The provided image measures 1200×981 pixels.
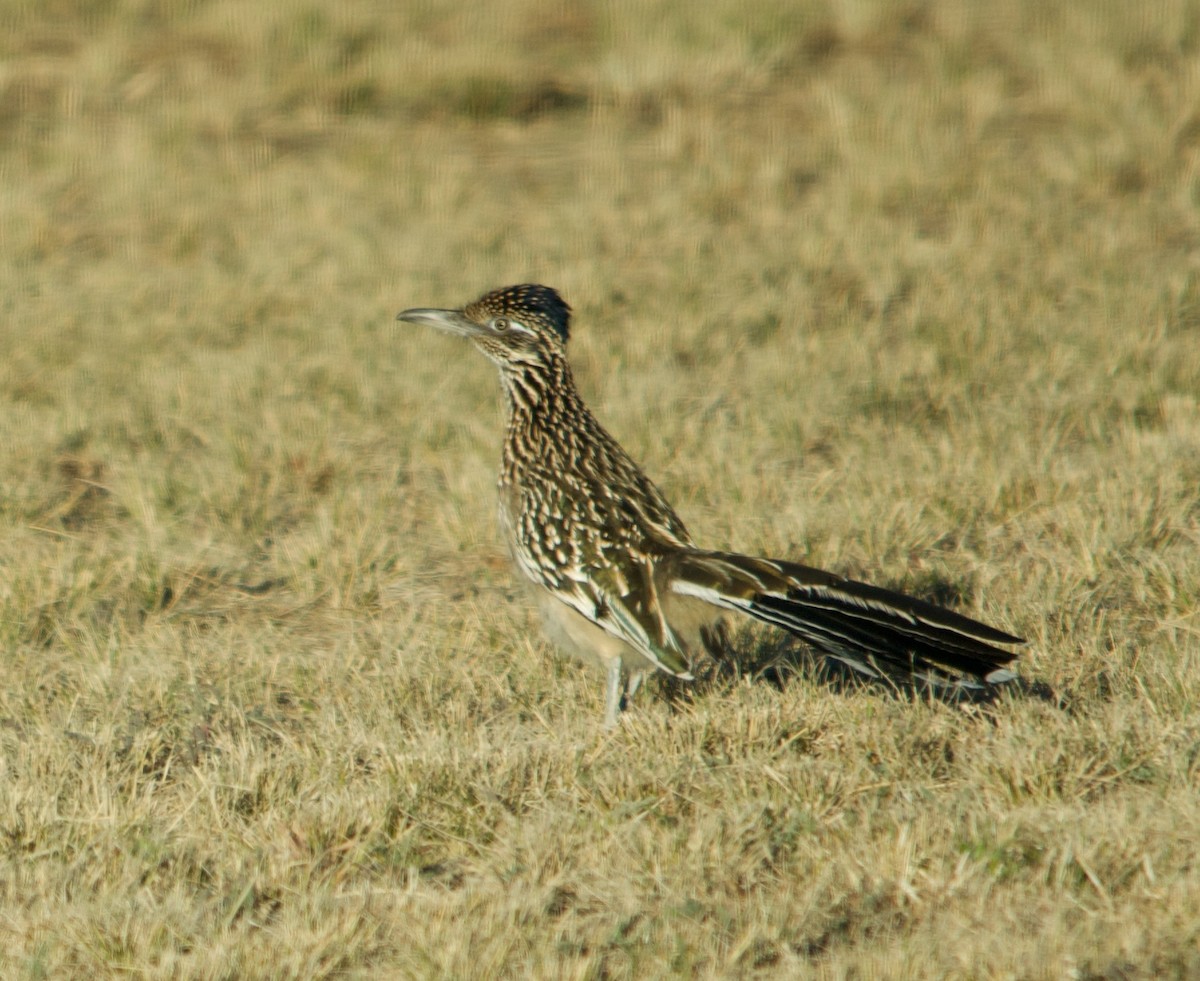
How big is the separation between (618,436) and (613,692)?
9.13ft

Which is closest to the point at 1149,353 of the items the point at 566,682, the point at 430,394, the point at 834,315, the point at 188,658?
the point at 834,315

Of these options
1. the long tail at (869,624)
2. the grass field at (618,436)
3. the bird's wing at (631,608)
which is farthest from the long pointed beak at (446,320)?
the long tail at (869,624)

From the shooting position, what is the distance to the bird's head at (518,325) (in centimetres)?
582

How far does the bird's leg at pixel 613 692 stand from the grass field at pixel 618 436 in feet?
0.47

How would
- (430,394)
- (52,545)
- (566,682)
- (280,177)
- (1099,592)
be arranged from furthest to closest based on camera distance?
(280,177) < (430,394) < (52,545) < (1099,592) < (566,682)

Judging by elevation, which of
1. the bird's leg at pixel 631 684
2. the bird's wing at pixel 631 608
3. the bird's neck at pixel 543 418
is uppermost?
the bird's neck at pixel 543 418

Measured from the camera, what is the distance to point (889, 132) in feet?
37.8

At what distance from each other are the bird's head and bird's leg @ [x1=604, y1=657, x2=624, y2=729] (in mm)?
1198

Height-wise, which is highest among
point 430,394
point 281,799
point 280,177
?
point 280,177

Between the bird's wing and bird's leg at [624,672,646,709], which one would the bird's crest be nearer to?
the bird's wing

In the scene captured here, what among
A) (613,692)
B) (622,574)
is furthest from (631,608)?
(613,692)

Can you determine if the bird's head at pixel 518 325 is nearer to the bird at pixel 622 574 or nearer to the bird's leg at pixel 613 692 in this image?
the bird at pixel 622 574

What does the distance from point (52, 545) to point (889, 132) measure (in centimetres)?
693

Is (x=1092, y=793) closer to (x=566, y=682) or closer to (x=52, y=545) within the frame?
(x=566, y=682)
